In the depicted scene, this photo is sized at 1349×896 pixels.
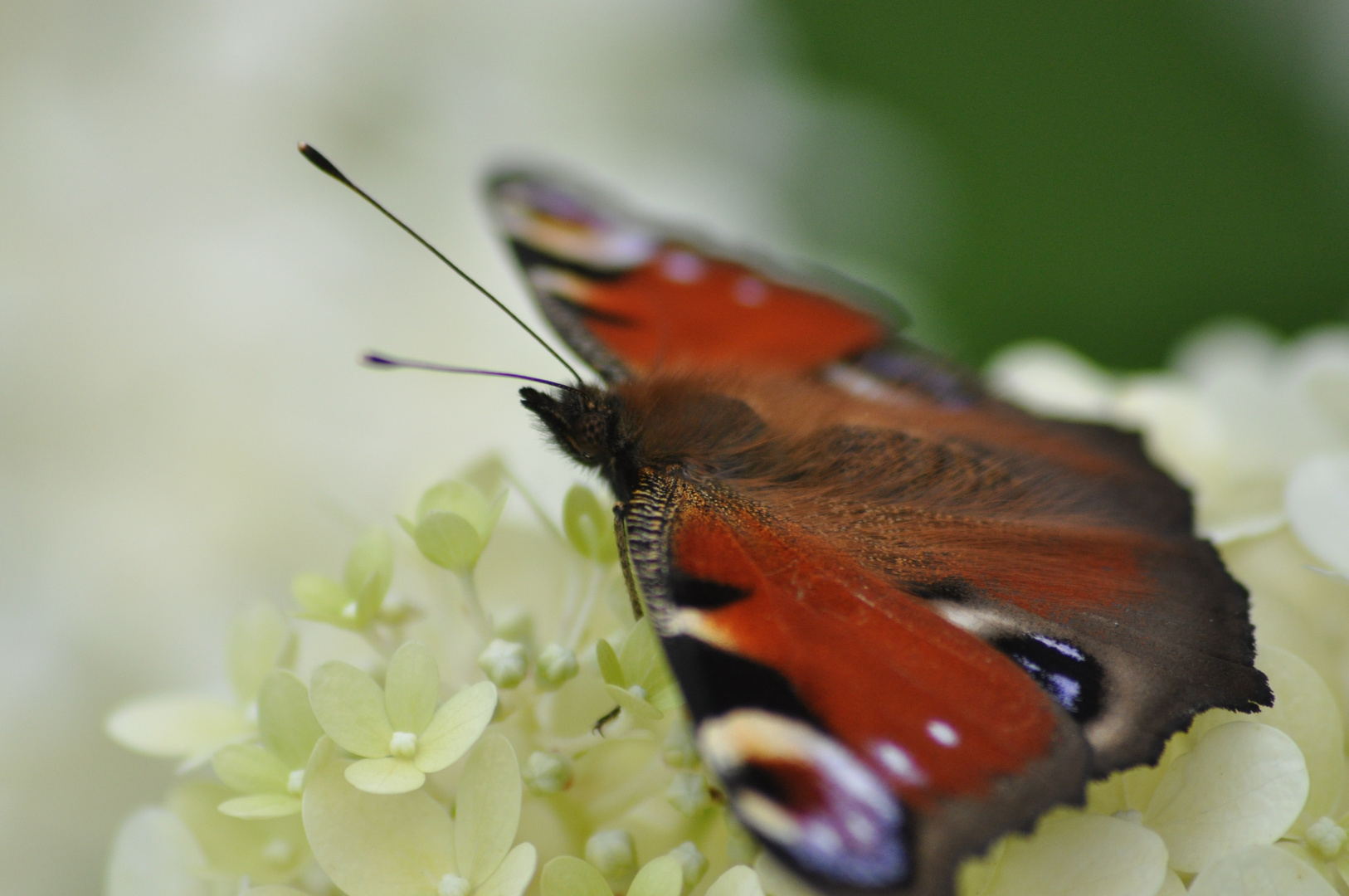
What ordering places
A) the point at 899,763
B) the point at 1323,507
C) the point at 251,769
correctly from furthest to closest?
the point at 1323,507, the point at 251,769, the point at 899,763

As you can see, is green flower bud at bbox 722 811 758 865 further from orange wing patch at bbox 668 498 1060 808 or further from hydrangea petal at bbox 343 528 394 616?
hydrangea petal at bbox 343 528 394 616

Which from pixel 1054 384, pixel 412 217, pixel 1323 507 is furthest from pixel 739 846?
pixel 412 217

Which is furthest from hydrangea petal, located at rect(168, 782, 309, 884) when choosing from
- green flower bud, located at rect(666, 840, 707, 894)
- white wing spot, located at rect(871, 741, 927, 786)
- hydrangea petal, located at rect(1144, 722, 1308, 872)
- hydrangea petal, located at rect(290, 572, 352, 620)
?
hydrangea petal, located at rect(1144, 722, 1308, 872)

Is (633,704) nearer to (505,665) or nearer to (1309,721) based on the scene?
(505,665)

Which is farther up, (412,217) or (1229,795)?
(412,217)

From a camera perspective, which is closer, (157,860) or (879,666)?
(879,666)

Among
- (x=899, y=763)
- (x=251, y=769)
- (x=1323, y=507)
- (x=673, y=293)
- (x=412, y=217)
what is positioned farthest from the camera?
(x=412, y=217)

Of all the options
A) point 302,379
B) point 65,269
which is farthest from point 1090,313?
point 65,269

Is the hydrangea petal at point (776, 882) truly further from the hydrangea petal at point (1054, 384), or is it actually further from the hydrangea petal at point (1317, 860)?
the hydrangea petal at point (1054, 384)
